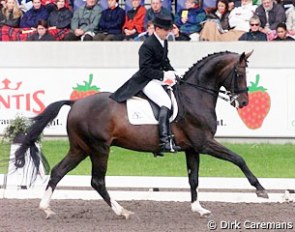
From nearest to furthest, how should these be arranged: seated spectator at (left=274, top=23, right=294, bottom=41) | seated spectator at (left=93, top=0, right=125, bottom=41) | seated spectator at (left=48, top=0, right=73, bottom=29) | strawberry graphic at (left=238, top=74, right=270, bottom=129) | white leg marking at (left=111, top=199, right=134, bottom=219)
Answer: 1. white leg marking at (left=111, top=199, right=134, bottom=219)
2. strawberry graphic at (left=238, top=74, right=270, bottom=129)
3. seated spectator at (left=274, top=23, right=294, bottom=41)
4. seated spectator at (left=93, top=0, right=125, bottom=41)
5. seated spectator at (left=48, top=0, right=73, bottom=29)

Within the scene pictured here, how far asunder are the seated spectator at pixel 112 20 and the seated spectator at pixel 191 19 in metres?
1.10

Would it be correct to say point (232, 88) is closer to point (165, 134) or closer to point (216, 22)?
point (165, 134)

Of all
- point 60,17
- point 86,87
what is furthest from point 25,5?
point 86,87

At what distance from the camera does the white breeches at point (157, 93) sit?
9.99 metres

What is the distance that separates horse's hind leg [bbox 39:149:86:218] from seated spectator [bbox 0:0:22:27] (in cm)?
856

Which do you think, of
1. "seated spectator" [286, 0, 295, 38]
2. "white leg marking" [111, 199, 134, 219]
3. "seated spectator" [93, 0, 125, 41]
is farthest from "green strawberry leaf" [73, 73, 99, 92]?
"white leg marking" [111, 199, 134, 219]

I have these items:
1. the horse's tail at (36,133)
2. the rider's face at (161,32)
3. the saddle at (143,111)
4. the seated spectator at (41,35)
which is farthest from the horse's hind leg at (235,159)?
the seated spectator at (41,35)

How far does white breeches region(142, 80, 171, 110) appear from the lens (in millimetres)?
9992

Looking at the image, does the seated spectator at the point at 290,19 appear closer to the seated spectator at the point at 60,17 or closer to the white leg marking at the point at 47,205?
the seated spectator at the point at 60,17

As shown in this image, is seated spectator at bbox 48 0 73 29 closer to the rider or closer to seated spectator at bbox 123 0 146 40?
seated spectator at bbox 123 0 146 40

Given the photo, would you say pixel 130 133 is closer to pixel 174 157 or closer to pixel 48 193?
pixel 48 193

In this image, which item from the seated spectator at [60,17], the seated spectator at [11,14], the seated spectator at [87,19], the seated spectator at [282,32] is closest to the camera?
the seated spectator at [282,32]

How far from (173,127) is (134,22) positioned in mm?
7821

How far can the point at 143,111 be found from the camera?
10.0 m
